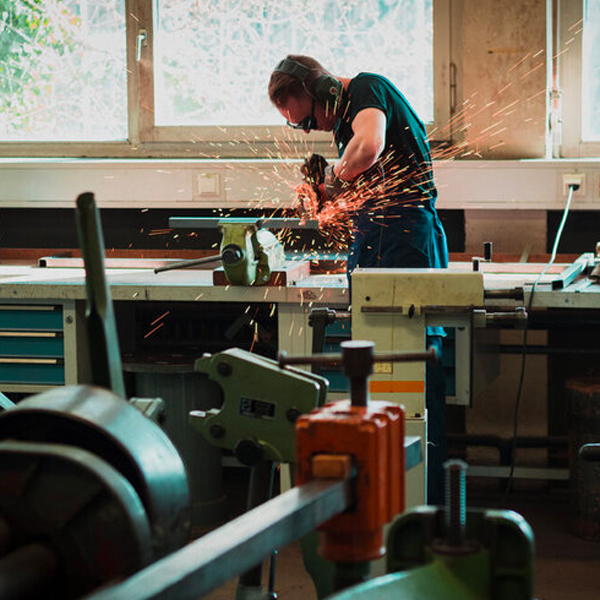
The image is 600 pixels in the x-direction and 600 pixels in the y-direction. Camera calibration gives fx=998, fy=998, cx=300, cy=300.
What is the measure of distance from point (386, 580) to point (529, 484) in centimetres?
276

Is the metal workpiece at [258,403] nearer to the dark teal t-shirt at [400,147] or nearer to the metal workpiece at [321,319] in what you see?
the metal workpiece at [321,319]

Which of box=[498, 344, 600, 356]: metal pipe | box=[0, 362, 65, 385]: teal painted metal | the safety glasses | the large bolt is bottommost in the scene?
box=[0, 362, 65, 385]: teal painted metal

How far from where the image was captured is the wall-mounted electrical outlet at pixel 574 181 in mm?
3498

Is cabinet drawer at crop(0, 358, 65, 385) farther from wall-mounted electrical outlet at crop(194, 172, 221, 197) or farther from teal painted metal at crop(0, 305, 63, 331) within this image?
wall-mounted electrical outlet at crop(194, 172, 221, 197)

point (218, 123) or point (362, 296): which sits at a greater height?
point (218, 123)

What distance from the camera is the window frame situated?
379 centimetres

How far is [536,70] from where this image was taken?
3.62 meters

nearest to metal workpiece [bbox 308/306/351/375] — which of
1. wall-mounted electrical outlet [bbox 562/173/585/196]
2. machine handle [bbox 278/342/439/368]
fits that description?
machine handle [bbox 278/342/439/368]

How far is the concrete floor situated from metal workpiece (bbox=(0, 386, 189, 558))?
1797 millimetres

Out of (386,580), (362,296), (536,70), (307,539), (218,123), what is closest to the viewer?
(386,580)

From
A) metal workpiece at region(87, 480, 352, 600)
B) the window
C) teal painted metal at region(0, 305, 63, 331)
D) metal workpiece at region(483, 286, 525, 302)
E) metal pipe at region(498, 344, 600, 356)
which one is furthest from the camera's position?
the window

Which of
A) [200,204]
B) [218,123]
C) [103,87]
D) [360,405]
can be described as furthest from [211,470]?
[360,405]

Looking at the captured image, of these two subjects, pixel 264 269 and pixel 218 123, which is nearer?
pixel 264 269

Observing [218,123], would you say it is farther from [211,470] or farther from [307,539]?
[307,539]
